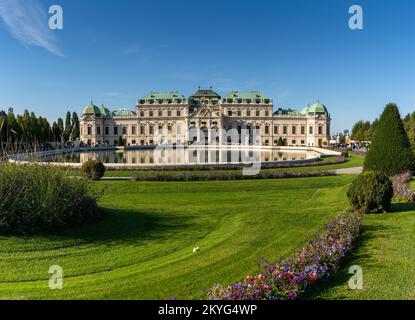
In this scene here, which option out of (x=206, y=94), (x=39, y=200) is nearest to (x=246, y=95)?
(x=206, y=94)

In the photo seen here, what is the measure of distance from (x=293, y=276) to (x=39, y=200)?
652 centimetres

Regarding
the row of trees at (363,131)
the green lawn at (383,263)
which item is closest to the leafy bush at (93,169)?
the green lawn at (383,263)

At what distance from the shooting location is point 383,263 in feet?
21.7

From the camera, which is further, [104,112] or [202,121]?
[104,112]

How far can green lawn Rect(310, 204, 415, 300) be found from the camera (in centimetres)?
536

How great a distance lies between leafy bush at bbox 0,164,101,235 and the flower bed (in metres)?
5.37

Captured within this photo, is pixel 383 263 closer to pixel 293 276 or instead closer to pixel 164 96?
pixel 293 276

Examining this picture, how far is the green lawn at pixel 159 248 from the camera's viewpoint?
239 inches

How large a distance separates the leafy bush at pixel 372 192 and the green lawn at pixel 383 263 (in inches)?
23.6

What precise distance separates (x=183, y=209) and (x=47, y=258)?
597 cm

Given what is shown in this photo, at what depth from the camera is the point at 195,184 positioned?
1897cm

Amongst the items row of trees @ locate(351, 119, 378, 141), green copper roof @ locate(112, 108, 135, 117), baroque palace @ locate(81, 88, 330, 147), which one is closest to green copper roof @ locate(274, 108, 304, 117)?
baroque palace @ locate(81, 88, 330, 147)

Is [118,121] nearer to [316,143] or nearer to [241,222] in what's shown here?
[316,143]
